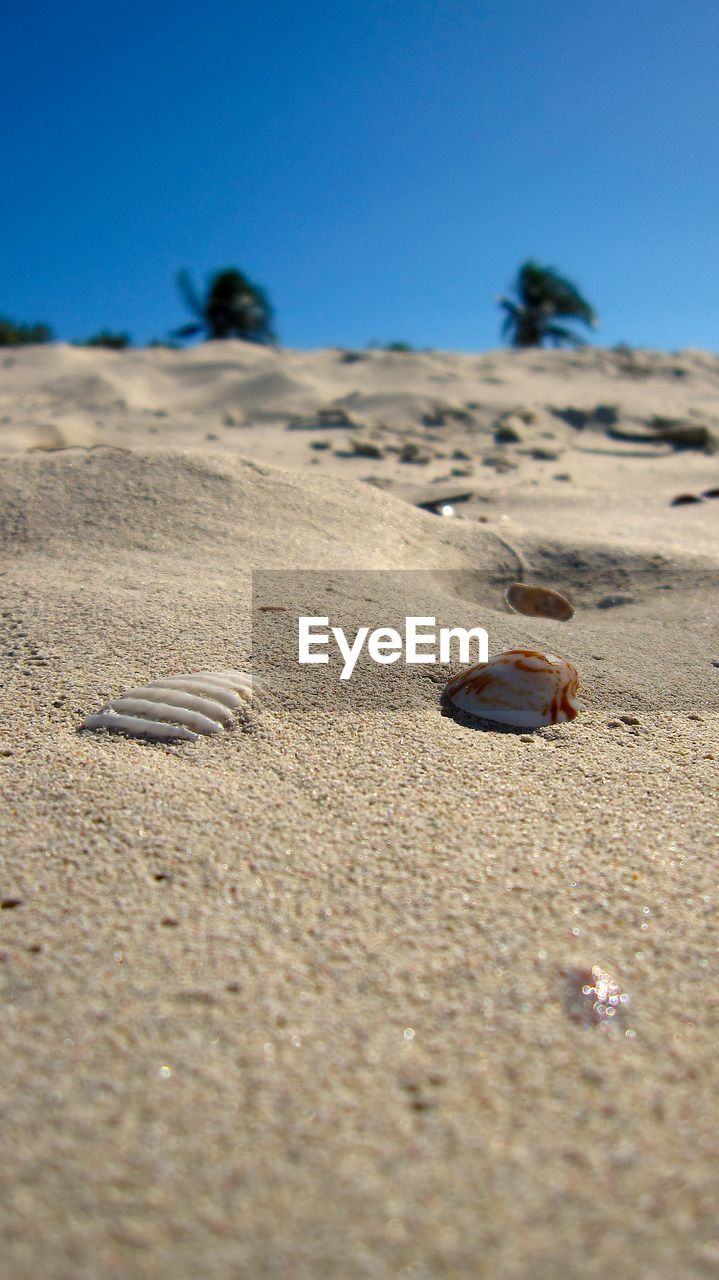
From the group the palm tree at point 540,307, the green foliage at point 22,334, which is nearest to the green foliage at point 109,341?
the green foliage at point 22,334

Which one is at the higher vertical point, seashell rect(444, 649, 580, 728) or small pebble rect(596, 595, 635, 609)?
small pebble rect(596, 595, 635, 609)

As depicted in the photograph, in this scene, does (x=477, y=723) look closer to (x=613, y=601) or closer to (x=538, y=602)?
(x=538, y=602)

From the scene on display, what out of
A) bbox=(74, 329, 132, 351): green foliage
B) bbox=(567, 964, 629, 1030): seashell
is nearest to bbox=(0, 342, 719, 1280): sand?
bbox=(567, 964, 629, 1030): seashell

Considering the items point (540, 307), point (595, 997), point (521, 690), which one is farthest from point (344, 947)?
point (540, 307)

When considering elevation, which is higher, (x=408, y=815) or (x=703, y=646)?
(x=703, y=646)

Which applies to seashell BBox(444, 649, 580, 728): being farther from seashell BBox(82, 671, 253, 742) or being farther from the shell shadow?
seashell BBox(82, 671, 253, 742)

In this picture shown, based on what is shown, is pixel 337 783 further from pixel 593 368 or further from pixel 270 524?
pixel 593 368

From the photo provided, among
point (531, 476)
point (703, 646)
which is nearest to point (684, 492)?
point (531, 476)

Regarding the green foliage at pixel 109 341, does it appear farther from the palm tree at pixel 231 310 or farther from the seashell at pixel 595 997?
the seashell at pixel 595 997

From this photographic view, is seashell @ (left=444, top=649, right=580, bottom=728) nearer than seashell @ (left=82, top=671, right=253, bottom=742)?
No
